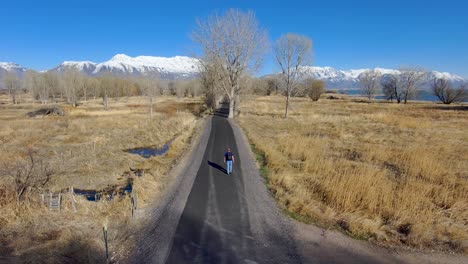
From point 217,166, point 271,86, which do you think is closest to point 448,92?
point 271,86

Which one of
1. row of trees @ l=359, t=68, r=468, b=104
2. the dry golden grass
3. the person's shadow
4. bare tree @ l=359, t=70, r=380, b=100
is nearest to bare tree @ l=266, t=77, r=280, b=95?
bare tree @ l=359, t=70, r=380, b=100

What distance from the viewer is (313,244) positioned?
22.0ft

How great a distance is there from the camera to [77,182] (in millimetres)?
14133

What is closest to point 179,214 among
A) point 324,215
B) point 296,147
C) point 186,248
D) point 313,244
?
point 186,248

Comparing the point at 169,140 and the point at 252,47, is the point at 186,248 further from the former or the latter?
the point at 252,47

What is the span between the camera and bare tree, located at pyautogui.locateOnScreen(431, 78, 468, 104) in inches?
3137

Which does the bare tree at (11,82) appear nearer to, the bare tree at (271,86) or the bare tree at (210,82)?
the bare tree at (210,82)

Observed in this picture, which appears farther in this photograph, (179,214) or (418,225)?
(179,214)

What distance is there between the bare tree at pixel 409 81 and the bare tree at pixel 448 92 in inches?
335

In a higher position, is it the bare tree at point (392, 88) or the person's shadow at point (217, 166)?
the bare tree at point (392, 88)

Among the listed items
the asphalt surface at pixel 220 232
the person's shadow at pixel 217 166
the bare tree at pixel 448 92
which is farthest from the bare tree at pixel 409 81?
the asphalt surface at pixel 220 232

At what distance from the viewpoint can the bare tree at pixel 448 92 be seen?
261ft

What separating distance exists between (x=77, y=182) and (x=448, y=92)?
11129cm

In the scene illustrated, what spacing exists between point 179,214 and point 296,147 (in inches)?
472
